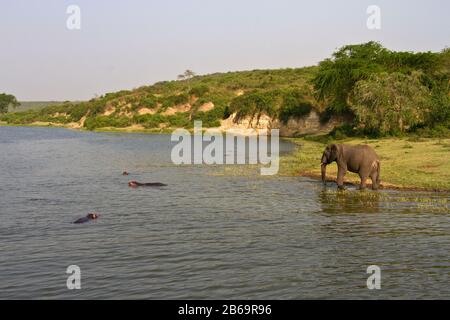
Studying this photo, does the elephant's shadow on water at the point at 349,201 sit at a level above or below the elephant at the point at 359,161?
below

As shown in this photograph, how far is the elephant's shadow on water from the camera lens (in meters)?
20.3

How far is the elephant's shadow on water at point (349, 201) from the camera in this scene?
Answer: 66.6 feet

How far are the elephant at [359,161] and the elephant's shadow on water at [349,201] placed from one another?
691 mm

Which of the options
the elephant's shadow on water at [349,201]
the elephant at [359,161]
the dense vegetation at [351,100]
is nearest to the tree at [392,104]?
the dense vegetation at [351,100]

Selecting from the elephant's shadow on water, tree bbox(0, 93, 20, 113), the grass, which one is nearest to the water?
the elephant's shadow on water

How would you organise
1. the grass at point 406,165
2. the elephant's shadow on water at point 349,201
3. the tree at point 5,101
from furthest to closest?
the tree at point 5,101, the grass at point 406,165, the elephant's shadow on water at point 349,201

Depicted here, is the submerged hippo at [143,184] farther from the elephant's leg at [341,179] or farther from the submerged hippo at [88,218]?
the elephant's leg at [341,179]

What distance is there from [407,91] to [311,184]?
26.8 metres

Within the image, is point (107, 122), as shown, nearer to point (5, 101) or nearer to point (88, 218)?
point (5, 101)

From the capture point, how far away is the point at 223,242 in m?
15.8

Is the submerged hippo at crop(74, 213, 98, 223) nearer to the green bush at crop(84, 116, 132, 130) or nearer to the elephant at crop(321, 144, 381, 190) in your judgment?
the elephant at crop(321, 144, 381, 190)

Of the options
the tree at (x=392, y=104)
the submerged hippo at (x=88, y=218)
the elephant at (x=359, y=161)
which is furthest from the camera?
the tree at (x=392, y=104)

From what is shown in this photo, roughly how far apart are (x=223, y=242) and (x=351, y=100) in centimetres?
4989

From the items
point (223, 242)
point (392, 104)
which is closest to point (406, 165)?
point (223, 242)
